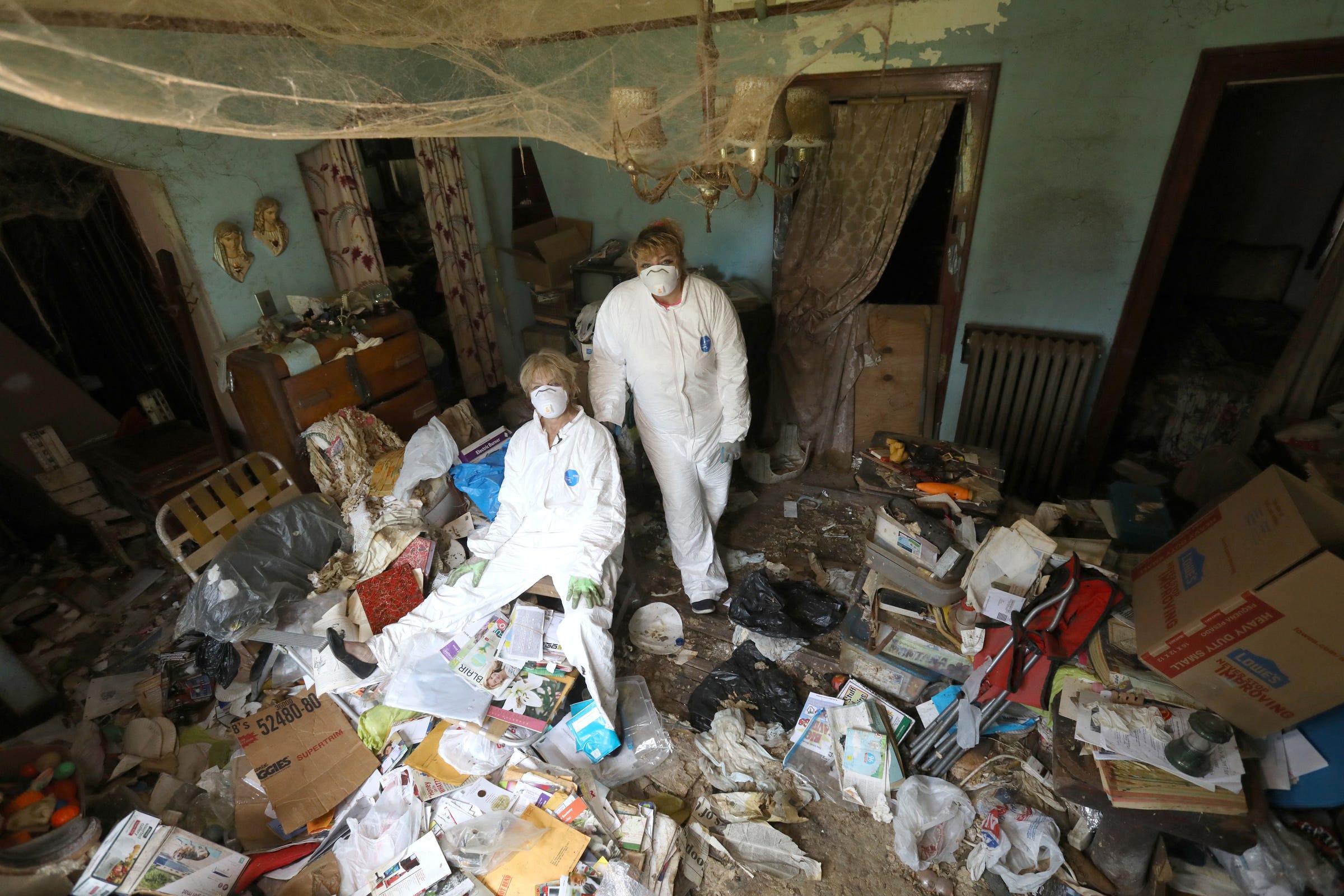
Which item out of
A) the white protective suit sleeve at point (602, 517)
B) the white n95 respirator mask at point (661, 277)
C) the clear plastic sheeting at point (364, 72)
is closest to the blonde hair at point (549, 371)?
the white protective suit sleeve at point (602, 517)

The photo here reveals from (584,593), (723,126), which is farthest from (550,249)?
(584,593)

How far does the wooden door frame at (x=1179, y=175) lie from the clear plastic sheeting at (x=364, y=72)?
1374 millimetres

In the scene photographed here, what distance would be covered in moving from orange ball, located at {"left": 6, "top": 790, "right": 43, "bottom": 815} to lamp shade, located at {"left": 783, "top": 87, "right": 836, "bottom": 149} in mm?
3202

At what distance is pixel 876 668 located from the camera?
2.64 metres

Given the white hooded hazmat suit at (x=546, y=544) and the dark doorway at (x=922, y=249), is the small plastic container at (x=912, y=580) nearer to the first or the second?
the white hooded hazmat suit at (x=546, y=544)

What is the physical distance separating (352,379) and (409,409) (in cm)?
40

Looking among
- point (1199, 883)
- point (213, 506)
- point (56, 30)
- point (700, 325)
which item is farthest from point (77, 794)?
point (1199, 883)

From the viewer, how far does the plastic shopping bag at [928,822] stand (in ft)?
7.10

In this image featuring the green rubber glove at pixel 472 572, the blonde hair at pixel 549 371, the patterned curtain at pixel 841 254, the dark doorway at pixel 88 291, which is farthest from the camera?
the patterned curtain at pixel 841 254

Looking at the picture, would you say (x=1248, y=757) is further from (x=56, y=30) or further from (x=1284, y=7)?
(x=56, y=30)

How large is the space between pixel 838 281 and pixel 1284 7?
6.61 feet

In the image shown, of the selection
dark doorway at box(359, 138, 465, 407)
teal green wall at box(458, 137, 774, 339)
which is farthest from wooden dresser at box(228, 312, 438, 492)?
teal green wall at box(458, 137, 774, 339)

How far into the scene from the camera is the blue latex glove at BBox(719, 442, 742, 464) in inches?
119

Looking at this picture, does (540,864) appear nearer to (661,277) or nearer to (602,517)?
(602,517)
